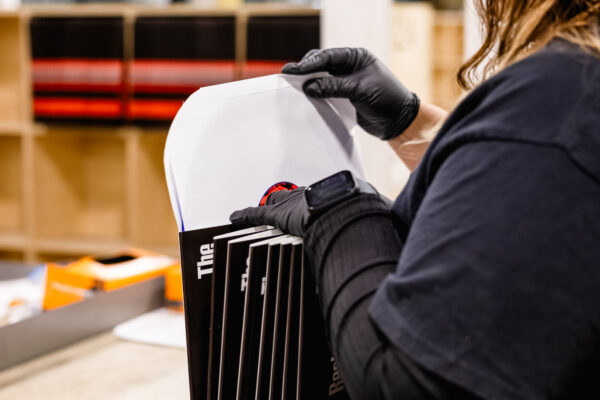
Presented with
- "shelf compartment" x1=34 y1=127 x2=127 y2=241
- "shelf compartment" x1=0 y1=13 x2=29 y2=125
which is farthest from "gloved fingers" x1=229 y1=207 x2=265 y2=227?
"shelf compartment" x1=0 y1=13 x2=29 y2=125

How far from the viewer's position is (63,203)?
10.3 ft

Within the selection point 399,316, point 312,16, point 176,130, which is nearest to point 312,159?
point 176,130

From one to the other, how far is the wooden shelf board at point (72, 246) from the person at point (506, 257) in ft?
8.64

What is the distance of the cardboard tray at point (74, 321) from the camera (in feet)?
3.27

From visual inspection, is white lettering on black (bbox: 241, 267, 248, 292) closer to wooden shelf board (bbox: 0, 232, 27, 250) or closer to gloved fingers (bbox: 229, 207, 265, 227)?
gloved fingers (bbox: 229, 207, 265, 227)

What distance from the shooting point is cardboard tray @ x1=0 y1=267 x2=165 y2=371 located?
3.27ft

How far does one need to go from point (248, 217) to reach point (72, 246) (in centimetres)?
257

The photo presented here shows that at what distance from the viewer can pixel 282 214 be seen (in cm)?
67

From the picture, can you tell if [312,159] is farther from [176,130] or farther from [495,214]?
[495,214]

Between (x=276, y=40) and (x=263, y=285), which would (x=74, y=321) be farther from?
(x=276, y=40)

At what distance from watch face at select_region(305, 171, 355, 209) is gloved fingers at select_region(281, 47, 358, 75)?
20 centimetres

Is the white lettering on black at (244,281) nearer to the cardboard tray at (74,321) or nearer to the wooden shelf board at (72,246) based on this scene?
the cardboard tray at (74,321)

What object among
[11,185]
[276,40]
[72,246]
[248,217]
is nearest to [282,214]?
[248,217]

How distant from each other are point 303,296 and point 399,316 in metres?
0.20
